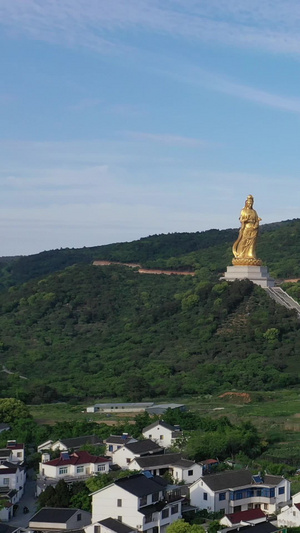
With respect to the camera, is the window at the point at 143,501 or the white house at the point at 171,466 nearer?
the window at the point at 143,501

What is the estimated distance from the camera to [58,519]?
2767 centimetres

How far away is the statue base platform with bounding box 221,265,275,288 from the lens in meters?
57.2

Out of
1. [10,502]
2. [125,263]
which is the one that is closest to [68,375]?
[10,502]

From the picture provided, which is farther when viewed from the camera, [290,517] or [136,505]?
[290,517]

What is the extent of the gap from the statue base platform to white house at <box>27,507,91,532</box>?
30407 millimetres

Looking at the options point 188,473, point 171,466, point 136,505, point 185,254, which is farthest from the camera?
point 185,254

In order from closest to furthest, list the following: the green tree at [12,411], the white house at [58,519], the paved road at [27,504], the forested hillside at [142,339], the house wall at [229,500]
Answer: the white house at [58,519] < the paved road at [27,504] < the house wall at [229,500] < the green tree at [12,411] < the forested hillside at [142,339]

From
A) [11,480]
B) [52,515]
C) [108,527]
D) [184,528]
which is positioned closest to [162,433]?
[11,480]

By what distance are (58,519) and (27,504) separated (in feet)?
11.6

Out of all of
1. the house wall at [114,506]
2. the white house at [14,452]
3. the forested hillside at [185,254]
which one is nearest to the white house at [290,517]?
the house wall at [114,506]

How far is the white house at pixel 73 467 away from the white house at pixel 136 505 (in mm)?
3486

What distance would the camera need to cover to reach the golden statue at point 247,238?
188 ft

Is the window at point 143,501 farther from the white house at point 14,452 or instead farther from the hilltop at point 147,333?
the hilltop at point 147,333

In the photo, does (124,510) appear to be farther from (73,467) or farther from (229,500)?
(73,467)
